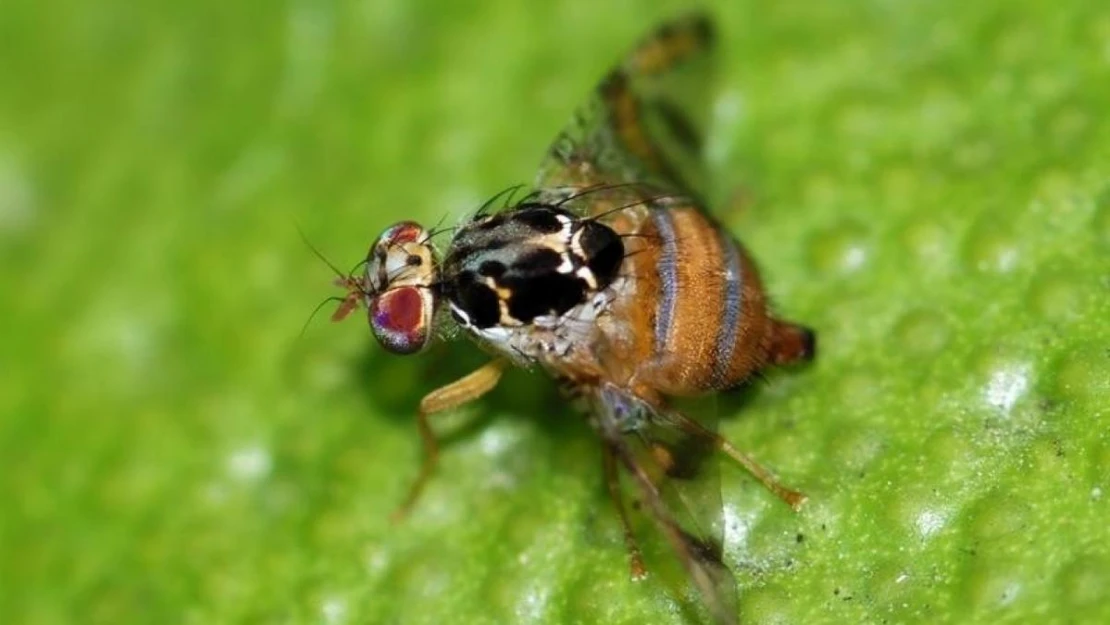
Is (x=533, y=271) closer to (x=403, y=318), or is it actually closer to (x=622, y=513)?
(x=403, y=318)

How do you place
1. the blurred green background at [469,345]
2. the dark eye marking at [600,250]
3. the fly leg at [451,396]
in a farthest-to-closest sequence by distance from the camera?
the fly leg at [451,396], the dark eye marking at [600,250], the blurred green background at [469,345]

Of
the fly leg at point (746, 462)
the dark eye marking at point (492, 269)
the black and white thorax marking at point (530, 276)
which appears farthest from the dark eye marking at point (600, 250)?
the fly leg at point (746, 462)

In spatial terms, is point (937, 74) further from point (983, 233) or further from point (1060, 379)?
point (1060, 379)

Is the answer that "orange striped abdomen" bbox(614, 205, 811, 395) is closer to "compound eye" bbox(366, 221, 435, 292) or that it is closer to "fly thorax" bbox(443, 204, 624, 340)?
"fly thorax" bbox(443, 204, 624, 340)

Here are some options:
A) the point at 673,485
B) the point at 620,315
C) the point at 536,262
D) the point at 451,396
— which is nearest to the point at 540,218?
the point at 536,262

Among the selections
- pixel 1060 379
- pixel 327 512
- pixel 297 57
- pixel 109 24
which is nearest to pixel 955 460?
pixel 1060 379

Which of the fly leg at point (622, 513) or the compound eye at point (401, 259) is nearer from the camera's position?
the fly leg at point (622, 513)

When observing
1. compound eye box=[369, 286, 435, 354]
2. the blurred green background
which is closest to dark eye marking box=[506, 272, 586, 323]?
compound eye box=[369, 286, 435, 354]

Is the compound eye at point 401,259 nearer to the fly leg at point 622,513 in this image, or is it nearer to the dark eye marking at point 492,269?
the dark eye marking at point 492,269
